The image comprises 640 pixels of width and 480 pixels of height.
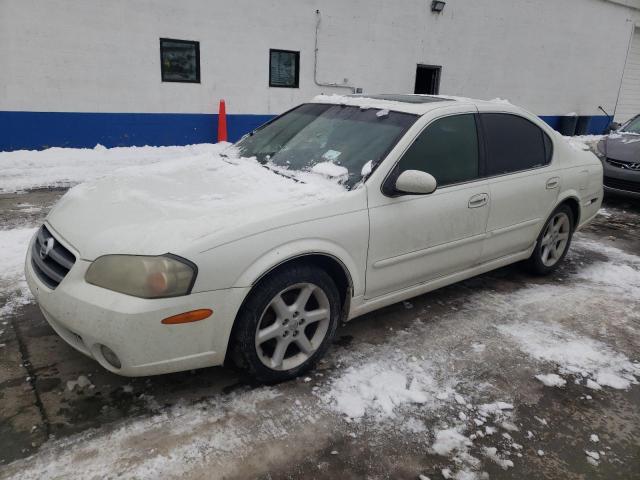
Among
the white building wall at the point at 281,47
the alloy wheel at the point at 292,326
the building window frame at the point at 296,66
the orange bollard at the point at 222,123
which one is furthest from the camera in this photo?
the building window frame at the point at 296,66

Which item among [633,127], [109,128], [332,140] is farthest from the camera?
[109,128]

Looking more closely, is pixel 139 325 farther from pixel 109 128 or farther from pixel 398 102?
pixel 109 128

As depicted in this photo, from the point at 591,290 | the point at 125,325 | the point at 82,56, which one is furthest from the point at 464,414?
the point at 82,56

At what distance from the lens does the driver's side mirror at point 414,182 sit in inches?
120

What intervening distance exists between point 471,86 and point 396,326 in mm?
12304

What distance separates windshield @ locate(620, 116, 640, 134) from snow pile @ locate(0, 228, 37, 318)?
28.4 ft

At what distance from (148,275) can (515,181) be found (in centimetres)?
290

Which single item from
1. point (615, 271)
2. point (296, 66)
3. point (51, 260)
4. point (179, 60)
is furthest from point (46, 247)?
point (296, 66)

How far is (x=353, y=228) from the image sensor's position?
116 inches

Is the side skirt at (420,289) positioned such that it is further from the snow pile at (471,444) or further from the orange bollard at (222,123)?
the orange bollard at (222,123)

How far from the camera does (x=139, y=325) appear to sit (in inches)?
91.3

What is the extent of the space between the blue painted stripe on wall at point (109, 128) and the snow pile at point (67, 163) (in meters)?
0.20

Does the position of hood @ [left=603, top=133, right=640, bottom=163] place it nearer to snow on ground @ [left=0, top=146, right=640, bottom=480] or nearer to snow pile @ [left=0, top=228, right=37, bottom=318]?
snow on ground @ [left=0, top=146, right=640, bottom=480]

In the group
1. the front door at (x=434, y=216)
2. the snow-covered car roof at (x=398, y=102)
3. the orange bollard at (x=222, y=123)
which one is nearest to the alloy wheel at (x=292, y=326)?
the front door at (x=434, y=216)
